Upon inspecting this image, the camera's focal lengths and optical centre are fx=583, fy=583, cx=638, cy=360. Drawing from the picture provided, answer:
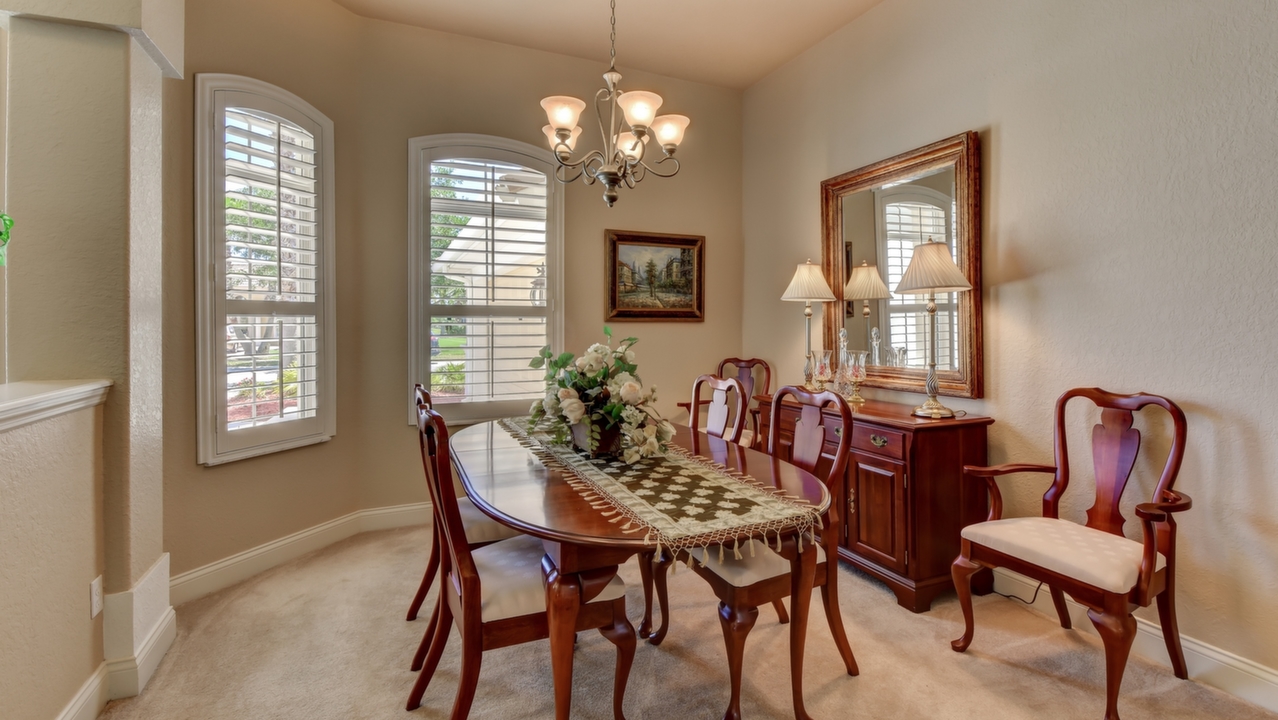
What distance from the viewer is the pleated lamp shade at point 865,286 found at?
3285 millimetres

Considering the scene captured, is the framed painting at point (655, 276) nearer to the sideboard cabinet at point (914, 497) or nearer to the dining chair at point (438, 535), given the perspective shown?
the sideboard cabinet at point (914, 497)

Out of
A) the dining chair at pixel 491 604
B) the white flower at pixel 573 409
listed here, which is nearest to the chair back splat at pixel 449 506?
the dining chair at pixel 491 604

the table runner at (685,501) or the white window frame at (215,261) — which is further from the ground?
the white window frame at (215,261)

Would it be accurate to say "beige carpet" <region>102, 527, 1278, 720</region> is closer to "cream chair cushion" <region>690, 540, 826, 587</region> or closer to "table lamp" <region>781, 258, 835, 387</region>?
"cream chair cushion" <region>690, 540, 826, 587</region>

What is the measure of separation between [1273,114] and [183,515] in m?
4.50

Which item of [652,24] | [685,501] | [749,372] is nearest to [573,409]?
[685,501]

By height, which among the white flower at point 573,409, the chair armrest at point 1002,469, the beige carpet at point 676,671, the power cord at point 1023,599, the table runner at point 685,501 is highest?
the white flower at point 573,409

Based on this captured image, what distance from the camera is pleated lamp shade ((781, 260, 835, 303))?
3500 mm

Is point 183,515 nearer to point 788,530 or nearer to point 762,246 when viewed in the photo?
point 788,530

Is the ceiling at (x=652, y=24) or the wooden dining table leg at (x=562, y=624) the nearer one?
the wooden dining table leg at (x=562, y=624)

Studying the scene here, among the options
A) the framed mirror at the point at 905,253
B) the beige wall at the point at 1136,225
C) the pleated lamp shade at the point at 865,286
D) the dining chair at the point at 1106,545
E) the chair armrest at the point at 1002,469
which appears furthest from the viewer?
the pleated lamp shade at the point at 865,286

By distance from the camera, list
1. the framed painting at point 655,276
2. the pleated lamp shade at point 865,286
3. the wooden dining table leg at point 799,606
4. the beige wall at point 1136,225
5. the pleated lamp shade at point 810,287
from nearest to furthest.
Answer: the wooden dining table leg at point 799,606, the beige wall at point 1136,225, the pleated lamp shade at point 865,286, the pleated lamp shade at point 810,287, the framed painting at point 655,276

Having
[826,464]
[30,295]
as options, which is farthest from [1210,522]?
[30,295]

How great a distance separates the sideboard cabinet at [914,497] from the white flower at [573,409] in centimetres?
122
